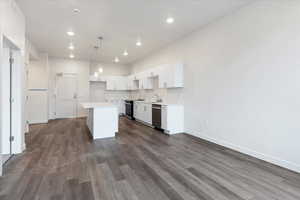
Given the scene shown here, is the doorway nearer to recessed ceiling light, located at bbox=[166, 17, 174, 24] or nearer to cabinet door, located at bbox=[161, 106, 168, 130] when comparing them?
recessed ceiling light, located at bbox=[166, 17, 174, 24]

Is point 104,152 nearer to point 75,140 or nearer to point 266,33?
point 75,140

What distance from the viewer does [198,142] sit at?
4.00m

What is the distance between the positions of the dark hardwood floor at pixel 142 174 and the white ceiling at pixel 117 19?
298 centimetres

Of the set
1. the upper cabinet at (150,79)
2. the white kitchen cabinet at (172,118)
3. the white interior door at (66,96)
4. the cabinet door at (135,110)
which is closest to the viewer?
the white kitchen cabinet at (172,118)

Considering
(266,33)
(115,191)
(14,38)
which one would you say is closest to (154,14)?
(266,33)

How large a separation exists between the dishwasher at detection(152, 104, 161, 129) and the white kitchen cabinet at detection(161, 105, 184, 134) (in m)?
0.19

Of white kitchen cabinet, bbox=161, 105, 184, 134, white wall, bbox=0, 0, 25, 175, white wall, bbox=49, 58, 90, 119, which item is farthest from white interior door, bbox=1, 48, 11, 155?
white wall, bbox=49, 58, 90, 119

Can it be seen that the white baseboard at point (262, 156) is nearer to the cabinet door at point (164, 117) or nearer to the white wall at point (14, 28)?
the cabinet door at point (164, 117)

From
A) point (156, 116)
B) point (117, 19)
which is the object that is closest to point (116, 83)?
point (156, 116)

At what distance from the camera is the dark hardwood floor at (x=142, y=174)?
1.93 m

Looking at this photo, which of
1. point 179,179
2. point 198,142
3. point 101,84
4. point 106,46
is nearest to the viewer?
point 179,179

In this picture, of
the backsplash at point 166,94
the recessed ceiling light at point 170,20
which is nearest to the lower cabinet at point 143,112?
the backsplash at point 166,94

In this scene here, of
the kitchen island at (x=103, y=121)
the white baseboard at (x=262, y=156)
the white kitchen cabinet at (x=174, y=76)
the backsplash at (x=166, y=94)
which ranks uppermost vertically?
the white kitchen cabinet at (x=174, y=76)

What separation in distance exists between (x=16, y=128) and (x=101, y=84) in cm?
574
